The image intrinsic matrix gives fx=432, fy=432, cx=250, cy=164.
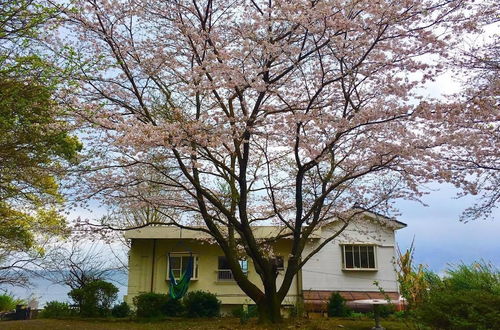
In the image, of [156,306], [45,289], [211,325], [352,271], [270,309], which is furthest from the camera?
[45,289]

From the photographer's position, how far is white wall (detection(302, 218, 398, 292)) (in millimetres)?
13852

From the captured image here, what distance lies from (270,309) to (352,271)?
6.24 meters

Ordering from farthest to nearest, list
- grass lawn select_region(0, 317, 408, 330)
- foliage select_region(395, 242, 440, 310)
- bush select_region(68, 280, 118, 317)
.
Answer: bush select_region(68, 280, 118, 317), grass lawn select_region(0, 317, 408, 330), foliage select_region(395, 242, 440, 310)

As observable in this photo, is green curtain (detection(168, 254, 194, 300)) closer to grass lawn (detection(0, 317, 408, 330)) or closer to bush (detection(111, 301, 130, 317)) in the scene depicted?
grass lawn (detection(0, 317, 408, 330))

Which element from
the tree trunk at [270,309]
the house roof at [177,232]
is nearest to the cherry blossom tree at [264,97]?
the tree trunk at [270,309]

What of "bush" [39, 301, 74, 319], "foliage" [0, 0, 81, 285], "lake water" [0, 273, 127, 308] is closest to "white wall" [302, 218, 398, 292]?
"lake water" [0, 273, 127, 308]

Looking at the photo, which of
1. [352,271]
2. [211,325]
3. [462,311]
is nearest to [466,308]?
[462,311]

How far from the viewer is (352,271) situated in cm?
1396

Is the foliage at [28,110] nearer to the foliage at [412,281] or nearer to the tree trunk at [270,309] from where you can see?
the tree trunk at [270,309]

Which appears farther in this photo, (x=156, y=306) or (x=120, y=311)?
(x=120, y=311)

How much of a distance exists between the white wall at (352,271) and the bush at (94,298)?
6004 mm

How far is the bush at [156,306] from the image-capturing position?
11.4m

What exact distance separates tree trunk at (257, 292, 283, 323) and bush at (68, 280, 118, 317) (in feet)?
17.2

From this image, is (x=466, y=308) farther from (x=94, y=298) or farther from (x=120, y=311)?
A: (x=94, y=298)
